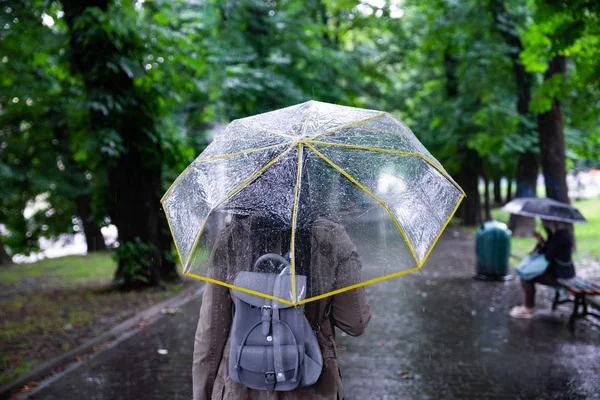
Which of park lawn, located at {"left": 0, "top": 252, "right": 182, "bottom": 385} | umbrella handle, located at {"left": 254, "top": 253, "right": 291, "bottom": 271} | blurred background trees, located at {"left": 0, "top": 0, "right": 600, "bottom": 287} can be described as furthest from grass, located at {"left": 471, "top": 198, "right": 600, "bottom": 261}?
umbrella handle, located at {"left": 254, "top": 253, "right": 291, "bottom": 271}

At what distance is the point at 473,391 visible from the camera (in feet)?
18.3

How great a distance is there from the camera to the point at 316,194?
9.38ft

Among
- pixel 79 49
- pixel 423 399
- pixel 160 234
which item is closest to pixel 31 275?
pixel 160 234

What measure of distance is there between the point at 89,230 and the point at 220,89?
1001cm

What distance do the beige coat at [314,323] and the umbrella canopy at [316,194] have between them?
45 millimetres

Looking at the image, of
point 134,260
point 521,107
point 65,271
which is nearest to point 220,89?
point 134,260

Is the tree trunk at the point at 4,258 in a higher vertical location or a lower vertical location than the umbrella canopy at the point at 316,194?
lower

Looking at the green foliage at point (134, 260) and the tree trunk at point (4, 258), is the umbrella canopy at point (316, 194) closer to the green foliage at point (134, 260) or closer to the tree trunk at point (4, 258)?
the green foliage at point (134, 260)

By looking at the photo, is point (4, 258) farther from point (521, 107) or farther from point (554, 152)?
point (554, 152)

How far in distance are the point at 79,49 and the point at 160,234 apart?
13.4 ft

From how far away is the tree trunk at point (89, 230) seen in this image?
2061 cm

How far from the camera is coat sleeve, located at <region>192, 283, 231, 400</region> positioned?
2930mm

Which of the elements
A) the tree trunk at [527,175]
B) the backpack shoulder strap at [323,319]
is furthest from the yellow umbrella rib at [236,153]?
the tree trunk at [527,175]

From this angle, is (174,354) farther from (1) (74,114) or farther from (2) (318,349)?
(1) (74,114)
